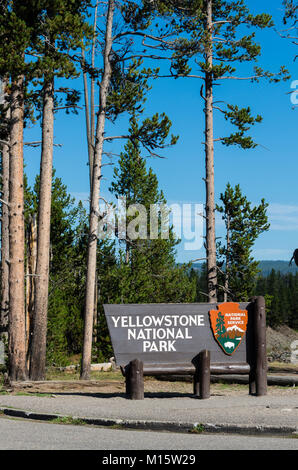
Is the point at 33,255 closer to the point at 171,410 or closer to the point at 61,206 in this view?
the point at 171,410

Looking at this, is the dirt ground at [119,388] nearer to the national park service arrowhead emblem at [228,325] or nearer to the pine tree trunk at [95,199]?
the national park service arrowhead emblem at [228,325]

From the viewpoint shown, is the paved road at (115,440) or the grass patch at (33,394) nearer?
the paved road at (115,440)

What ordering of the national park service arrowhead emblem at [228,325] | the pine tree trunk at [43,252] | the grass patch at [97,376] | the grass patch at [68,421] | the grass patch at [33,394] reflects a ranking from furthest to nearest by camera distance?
1. the grass patch at [97,376]
2. the pine tree trunk at [43,252]
3. the grass patch at [33,394]
4. the national park service arrowhead emblem at [228,325]
5. the grass patch at [68,421]

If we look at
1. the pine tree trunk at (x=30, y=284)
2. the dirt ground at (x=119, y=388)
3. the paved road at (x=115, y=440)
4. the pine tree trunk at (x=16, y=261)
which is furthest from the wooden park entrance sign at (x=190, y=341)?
the pine tree trunk at (x=30, y=284)

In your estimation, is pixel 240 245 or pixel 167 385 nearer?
pixel 167 385

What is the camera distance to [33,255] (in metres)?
18.8

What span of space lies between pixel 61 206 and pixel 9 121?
79.7 ft

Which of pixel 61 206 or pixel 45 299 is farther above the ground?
pixel 61 206

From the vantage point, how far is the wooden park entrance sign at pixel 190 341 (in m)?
11.7

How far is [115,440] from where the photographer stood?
780 centimetres

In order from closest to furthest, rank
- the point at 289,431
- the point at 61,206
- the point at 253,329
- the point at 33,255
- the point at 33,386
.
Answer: the point at 289,431 → the point at 253,329 → the point at 33,386 → the point at 33,255 → the point at 61,206

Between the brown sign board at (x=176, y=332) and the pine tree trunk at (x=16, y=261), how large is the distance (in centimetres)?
504

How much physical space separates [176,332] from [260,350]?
5.50ft
